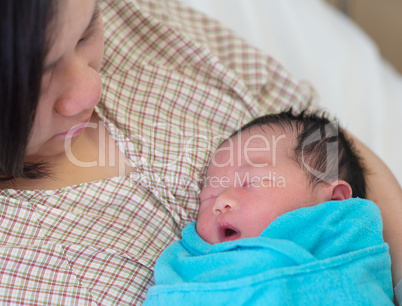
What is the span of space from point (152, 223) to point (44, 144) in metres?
0.27

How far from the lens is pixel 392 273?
39.9 inches

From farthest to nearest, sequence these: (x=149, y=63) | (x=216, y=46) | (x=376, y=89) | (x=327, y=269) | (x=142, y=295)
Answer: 1. (x=376, y=89)
2. (x=216, y=46)
3. (x=149, y=63)
4. (x=142, y=295)
5. (x=327, y=269)

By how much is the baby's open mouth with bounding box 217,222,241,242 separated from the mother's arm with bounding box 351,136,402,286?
332mm

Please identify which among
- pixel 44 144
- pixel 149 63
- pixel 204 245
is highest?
pixel 149 63

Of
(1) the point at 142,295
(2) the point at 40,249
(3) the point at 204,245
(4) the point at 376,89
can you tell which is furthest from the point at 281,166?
(4) the point at 376,89

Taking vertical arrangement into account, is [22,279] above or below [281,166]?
below

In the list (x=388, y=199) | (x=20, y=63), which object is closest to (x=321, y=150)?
(x=388, y=199)

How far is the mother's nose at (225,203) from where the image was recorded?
3.23 feet

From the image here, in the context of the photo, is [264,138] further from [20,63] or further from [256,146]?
[20,63]

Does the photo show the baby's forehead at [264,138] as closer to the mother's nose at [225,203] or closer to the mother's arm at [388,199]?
the mother's nose at [225,203]

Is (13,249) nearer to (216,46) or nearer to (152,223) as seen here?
(152,223)

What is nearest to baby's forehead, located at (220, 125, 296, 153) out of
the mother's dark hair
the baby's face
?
the baby's face

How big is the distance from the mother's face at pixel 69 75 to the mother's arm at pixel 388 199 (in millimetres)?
682

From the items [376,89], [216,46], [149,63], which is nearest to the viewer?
[149,63]
